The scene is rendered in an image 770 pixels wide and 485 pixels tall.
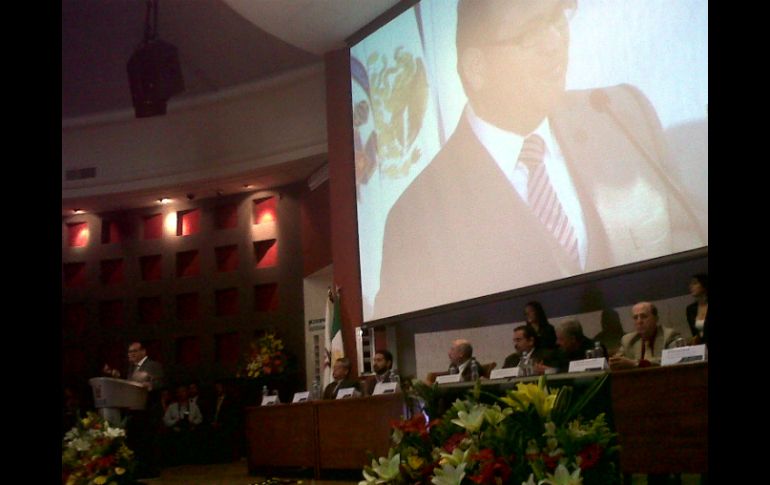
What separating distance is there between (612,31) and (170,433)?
700 centimetres

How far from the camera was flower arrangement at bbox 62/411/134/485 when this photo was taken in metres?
4.21

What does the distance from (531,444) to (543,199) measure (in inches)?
149

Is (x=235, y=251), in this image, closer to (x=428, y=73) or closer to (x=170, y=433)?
(x=170, y=433)

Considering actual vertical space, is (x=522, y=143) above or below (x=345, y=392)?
above

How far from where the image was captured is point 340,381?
6.57 m

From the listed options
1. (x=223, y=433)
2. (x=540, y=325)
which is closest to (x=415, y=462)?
(x=540, y=325)

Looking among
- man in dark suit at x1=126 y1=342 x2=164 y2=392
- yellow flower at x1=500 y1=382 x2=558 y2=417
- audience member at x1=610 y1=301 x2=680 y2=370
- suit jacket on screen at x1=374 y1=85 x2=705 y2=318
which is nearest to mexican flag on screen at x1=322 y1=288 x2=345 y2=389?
suit jacket on screen at x1=374 y1=85 x2=705 y2=318

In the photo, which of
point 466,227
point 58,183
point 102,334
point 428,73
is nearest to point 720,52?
point 58,183

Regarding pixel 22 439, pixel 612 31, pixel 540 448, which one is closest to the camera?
pixel 22 439

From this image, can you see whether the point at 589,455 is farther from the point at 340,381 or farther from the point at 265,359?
the point at 265,359

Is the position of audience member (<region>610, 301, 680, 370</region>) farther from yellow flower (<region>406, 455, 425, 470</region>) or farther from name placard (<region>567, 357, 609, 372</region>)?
yellow flower (<region>406, 455, 425, 470</region>)

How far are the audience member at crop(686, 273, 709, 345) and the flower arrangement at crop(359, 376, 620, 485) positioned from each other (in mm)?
2561

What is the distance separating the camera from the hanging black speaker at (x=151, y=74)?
317 inches

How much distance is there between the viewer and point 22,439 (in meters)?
0.58
